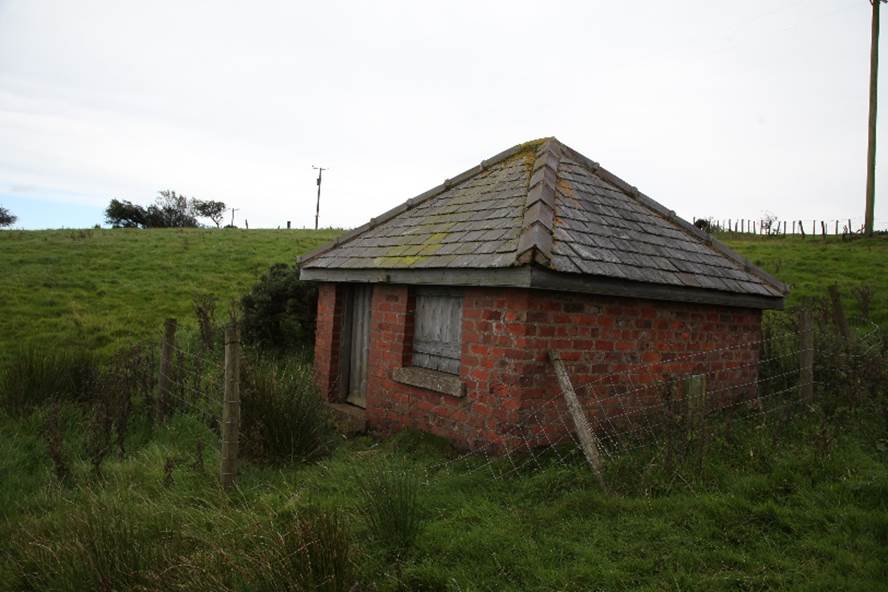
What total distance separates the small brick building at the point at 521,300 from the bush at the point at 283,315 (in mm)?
1492

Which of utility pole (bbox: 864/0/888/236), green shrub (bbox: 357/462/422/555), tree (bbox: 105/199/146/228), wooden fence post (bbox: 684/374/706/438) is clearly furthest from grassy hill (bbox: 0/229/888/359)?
tree (bbox: 105/199/146/228)

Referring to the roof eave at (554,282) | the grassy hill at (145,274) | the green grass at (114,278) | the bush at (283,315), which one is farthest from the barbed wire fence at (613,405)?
the grassy hill at (145,274)

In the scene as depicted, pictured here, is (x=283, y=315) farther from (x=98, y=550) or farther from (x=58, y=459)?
(x=98, y=550)

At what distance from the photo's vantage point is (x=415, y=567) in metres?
3.83

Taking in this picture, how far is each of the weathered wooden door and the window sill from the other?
50.4 inches

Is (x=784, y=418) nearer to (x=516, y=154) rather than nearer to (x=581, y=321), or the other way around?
(x=581, y=321)

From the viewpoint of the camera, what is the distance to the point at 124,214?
2031 inches

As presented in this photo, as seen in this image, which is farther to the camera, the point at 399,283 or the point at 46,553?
the point at 399,283

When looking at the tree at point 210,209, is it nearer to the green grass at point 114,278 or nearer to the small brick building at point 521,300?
the green grass at point 114,278

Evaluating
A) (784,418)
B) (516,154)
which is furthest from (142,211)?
(784,418)

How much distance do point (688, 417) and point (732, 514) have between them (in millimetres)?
885

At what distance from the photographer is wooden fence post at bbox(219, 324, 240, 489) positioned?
5.11m

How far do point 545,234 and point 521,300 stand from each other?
716mm

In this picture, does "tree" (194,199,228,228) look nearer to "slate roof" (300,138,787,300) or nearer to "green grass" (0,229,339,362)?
"green grass" (0,229,339,362)
